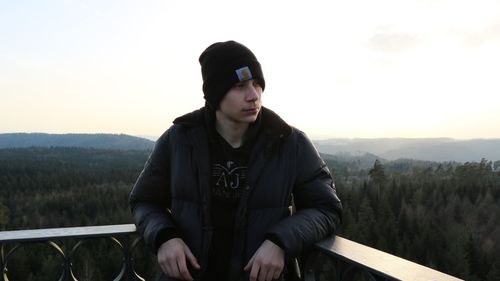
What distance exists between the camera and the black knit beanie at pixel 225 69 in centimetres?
210

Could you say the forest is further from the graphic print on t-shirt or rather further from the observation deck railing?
the graphic print on t-shirt

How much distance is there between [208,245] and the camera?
2096 millimetres

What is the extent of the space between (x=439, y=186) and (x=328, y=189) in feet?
67.6

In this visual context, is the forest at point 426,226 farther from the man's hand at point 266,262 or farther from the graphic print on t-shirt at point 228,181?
the man's hand at point 266,262

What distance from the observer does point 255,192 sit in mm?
2090

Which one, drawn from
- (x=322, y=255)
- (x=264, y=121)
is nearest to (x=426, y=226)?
(x=322, y=255)

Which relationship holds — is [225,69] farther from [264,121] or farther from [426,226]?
[426,226]

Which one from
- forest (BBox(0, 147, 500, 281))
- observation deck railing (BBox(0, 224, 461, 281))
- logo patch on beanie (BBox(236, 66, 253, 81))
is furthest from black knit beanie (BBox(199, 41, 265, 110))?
forest (BBox(0, 147, 500, 281))

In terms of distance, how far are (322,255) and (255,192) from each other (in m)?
0.52

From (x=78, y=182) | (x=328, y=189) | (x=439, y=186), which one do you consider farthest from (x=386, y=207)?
(x=78, y=182)

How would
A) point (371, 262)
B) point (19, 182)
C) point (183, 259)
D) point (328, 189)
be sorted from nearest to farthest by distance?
point (371, 262) < point (183, 259) < point (328, 189) < point (19, 182)

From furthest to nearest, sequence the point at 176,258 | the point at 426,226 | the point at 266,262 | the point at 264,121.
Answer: the point at 426,226 < the point at 264,121 < the point at 176,258 < the point at 266,262

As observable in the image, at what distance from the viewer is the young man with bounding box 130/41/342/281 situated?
2076 millimetres

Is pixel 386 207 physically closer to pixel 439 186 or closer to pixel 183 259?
pixel 439 186
